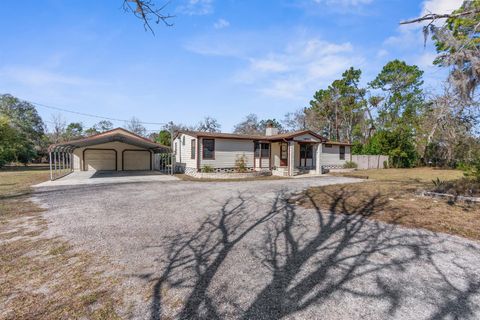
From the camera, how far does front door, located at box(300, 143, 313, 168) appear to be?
20219mm

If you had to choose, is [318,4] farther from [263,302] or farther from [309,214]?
[263,302]

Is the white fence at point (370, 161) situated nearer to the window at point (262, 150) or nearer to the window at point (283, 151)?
the window at point (283, 151)

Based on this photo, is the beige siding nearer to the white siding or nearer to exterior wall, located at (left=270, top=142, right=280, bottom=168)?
the white siding

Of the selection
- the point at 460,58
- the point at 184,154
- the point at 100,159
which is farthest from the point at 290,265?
the point at 100,159

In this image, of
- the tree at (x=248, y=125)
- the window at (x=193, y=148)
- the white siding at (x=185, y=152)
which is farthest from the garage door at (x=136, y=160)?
the tree at (x=248, y=125)

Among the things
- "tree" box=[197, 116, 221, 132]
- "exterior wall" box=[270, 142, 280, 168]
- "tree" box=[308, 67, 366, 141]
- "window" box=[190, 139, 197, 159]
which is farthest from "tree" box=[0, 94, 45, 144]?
"tree" box=[308, 67, 366, 141]

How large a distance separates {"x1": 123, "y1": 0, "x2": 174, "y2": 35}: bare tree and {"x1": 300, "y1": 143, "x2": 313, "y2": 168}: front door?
18368 millimetres

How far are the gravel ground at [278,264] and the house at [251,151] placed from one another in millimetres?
10016

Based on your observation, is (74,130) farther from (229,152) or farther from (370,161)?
(370,161)

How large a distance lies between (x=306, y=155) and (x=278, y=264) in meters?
18.0

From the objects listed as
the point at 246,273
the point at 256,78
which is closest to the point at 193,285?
the point at 246,273

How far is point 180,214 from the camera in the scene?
20.2 feet

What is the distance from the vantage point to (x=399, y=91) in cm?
2964

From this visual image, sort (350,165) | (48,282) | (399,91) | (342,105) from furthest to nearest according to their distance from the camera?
(342,105) → (399,91) → (350,165) → (48,282)
